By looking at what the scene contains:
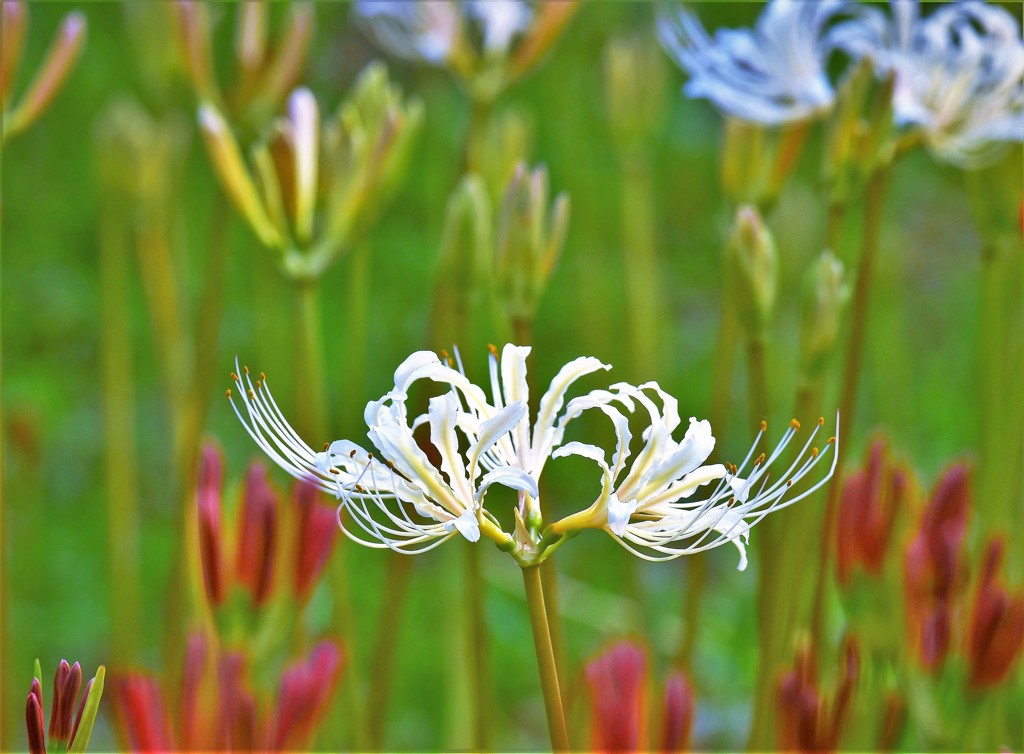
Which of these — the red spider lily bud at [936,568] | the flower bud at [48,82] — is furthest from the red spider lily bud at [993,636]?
the flower bud at [48,82]

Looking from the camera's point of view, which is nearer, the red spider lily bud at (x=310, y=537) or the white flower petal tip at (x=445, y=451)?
the white flower petal tip at (x=445, y=451)

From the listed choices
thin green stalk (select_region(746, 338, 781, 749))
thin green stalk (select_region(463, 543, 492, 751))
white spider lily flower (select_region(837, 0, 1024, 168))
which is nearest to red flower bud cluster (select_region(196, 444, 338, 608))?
thin green stalk (select_region(463, 543, 492, 751))

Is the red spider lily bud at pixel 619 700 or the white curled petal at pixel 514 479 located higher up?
the white curled petal at pixel 514 479

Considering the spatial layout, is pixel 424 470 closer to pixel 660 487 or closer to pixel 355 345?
pixel 660 487

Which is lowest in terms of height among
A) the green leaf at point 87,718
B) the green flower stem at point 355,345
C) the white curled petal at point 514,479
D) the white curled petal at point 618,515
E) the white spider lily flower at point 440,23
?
the green leaf at point 87,718

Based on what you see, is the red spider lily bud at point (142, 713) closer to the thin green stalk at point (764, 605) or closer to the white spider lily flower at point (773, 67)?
the thin green stalk at point (764, 605)

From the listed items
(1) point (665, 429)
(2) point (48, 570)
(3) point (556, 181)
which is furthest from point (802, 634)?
(3) point (556, 181)

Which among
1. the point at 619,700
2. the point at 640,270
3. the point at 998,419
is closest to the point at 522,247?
the point at 619,700
